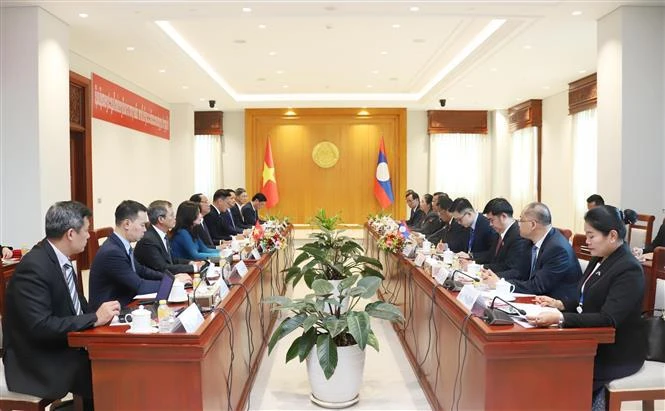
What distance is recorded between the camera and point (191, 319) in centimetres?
207

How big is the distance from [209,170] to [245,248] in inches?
313

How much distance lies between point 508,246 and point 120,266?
2.45 meters

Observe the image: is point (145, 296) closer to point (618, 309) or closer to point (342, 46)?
point (618, 309)

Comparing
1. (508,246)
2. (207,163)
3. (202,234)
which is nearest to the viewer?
(508,246)

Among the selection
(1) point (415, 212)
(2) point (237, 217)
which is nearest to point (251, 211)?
(2) point (237, 217)

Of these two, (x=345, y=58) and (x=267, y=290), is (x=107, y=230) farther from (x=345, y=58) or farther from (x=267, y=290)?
(x=345, y=58)

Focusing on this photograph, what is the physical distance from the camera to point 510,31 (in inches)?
225

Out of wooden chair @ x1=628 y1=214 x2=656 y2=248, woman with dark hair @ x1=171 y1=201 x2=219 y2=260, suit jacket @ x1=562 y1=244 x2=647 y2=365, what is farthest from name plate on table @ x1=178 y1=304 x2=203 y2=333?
wooden chair @ x1=628 y1=214 x2=656 y2=248

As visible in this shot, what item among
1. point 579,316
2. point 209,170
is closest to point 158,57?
point 209,170

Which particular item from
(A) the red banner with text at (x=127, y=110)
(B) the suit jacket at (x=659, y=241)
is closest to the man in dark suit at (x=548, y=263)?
(B) the suit jacket at (x=659, y=241)

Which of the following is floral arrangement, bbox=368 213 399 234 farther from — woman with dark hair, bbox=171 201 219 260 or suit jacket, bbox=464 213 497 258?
woman with dark hair, bbox=171 201 219 260

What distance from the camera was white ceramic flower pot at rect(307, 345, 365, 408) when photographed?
113 inches

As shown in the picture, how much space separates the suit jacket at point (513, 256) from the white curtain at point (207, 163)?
8.99 meters

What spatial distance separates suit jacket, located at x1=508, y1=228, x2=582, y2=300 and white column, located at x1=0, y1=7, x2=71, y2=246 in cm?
425
